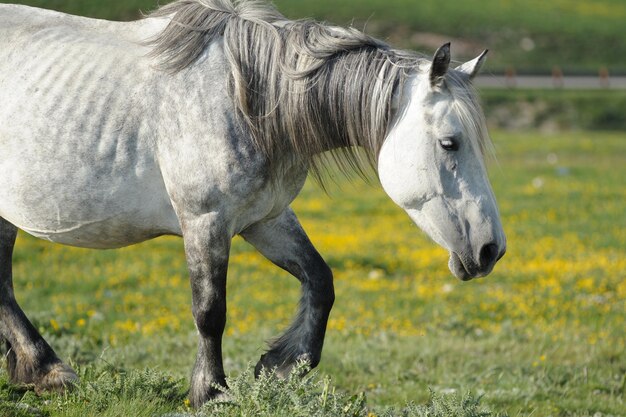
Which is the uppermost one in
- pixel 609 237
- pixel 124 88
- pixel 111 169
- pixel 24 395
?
pixel 124 88

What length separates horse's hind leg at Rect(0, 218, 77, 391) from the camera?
5516 millimetres

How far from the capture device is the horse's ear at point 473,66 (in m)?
4.73

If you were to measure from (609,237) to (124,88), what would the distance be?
1086 cm

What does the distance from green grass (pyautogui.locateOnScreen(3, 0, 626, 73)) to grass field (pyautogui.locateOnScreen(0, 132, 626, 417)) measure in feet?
101

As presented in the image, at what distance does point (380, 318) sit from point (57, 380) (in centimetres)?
487

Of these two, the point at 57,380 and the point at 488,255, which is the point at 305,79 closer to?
the point at 488,255

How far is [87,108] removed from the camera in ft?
16.7

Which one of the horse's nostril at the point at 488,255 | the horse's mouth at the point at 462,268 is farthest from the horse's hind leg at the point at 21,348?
the horse's nostril at the point at 488,255

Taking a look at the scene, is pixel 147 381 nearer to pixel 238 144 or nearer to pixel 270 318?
pixel 238 144

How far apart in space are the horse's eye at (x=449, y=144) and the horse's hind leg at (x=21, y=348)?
8.15 feet

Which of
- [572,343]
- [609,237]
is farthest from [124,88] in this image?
[609,237]

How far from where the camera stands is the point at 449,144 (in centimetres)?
462

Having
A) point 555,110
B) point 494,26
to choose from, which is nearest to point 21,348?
point 555,110

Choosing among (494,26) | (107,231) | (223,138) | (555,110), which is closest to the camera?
(223,138)
